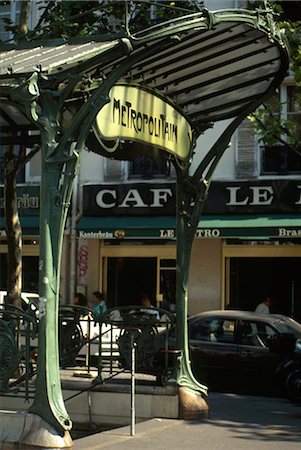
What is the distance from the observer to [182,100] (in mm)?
11383

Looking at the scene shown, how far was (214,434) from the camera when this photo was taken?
32.2 feet

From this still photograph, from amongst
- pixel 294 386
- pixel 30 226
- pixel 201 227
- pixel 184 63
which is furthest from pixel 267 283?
pixel 184 63

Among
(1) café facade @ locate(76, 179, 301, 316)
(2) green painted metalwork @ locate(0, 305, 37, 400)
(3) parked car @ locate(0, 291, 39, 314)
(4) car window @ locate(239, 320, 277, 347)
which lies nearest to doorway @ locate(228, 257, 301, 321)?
(1) café facade @ locate(76, 179, 301, 316)

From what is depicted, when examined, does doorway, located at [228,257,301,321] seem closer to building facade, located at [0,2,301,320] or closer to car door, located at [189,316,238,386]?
building facade, located at [0,2,301,320]

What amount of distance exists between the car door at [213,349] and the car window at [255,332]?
17 centimetres

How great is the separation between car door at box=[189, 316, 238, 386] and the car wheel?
101 cm

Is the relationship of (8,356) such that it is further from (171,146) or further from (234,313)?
(234,313)

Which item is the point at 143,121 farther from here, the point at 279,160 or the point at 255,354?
the point at 279,160

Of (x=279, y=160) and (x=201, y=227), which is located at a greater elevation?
(x=279, y=160)

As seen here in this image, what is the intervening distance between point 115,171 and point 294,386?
12.3 m

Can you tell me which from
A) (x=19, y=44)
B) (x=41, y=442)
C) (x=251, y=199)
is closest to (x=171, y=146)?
(x=19, y=44)

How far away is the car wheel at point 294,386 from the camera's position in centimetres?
1464

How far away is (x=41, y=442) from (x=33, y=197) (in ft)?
60.8

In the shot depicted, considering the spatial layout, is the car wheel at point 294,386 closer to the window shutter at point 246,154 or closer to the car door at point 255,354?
the car door at point 255,354
